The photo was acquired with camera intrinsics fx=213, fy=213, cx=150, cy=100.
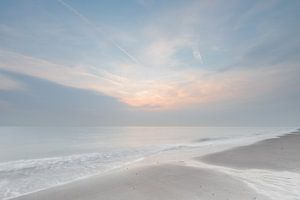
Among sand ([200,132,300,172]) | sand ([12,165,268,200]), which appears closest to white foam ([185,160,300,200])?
sand ([12,165,268,200])

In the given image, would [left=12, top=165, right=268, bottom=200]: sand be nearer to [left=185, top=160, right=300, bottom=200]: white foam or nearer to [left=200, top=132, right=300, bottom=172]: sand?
[left=185, top=160, right=300, bottom=200]: white foam

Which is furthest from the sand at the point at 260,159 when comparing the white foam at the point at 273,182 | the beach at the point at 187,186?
the white foam at the point at 273,182

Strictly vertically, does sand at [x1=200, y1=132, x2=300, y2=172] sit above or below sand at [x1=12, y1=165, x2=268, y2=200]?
above

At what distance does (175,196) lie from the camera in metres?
7.27

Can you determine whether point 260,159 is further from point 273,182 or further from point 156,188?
point 156,188

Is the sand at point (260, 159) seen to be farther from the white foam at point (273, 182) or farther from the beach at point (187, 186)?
the white foam at point (273, 182)

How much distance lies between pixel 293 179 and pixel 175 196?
5501 mm

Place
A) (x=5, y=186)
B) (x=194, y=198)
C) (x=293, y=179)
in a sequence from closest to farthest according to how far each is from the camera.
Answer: (x=194, y=198) → (x=293, y=179) → (x=5, y=186)

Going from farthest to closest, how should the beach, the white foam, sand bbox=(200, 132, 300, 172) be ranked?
sand bbox=(200, 132, 300, 172)
the beach
the white foam

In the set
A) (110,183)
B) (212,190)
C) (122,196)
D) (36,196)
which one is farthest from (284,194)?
(36,196)

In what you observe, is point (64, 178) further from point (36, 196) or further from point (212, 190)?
point (212, 190)

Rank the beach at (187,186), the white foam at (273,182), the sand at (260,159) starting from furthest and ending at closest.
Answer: the sand at (260,159) → the beach at (187,186) → the white foam at (273,182)

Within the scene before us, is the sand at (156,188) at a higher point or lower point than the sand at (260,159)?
lower

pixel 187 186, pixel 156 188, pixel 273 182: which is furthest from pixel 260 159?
pixel 156 188
